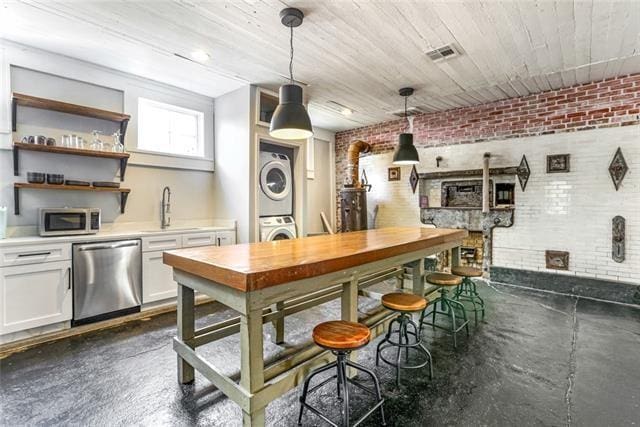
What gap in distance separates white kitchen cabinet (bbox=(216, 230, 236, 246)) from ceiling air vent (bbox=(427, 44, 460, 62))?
344 cm

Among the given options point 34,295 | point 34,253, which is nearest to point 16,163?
point 34,253

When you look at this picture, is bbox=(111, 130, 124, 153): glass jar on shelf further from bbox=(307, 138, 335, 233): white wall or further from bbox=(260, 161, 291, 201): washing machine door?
bbox=(307, 138, 335, 233): white wall

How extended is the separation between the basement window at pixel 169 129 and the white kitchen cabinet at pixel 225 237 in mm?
1329

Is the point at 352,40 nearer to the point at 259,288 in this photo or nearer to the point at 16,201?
the point at 259,288

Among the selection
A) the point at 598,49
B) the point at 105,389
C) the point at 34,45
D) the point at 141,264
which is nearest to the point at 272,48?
the point at 34,45

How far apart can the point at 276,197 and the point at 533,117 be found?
422 centimetres

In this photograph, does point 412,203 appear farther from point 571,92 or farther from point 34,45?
point 34,45

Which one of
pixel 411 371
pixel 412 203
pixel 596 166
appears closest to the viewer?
pixel 411 371

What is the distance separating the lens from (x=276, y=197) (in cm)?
470

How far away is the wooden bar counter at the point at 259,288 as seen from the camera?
1523 mm

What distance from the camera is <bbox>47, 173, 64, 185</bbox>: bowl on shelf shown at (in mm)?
3205

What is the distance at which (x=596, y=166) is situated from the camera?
412 centimetres

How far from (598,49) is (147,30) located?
4.80m

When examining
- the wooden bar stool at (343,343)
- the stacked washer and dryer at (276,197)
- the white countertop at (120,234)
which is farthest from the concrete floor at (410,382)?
the stacked washer and dryer at (276,197)
